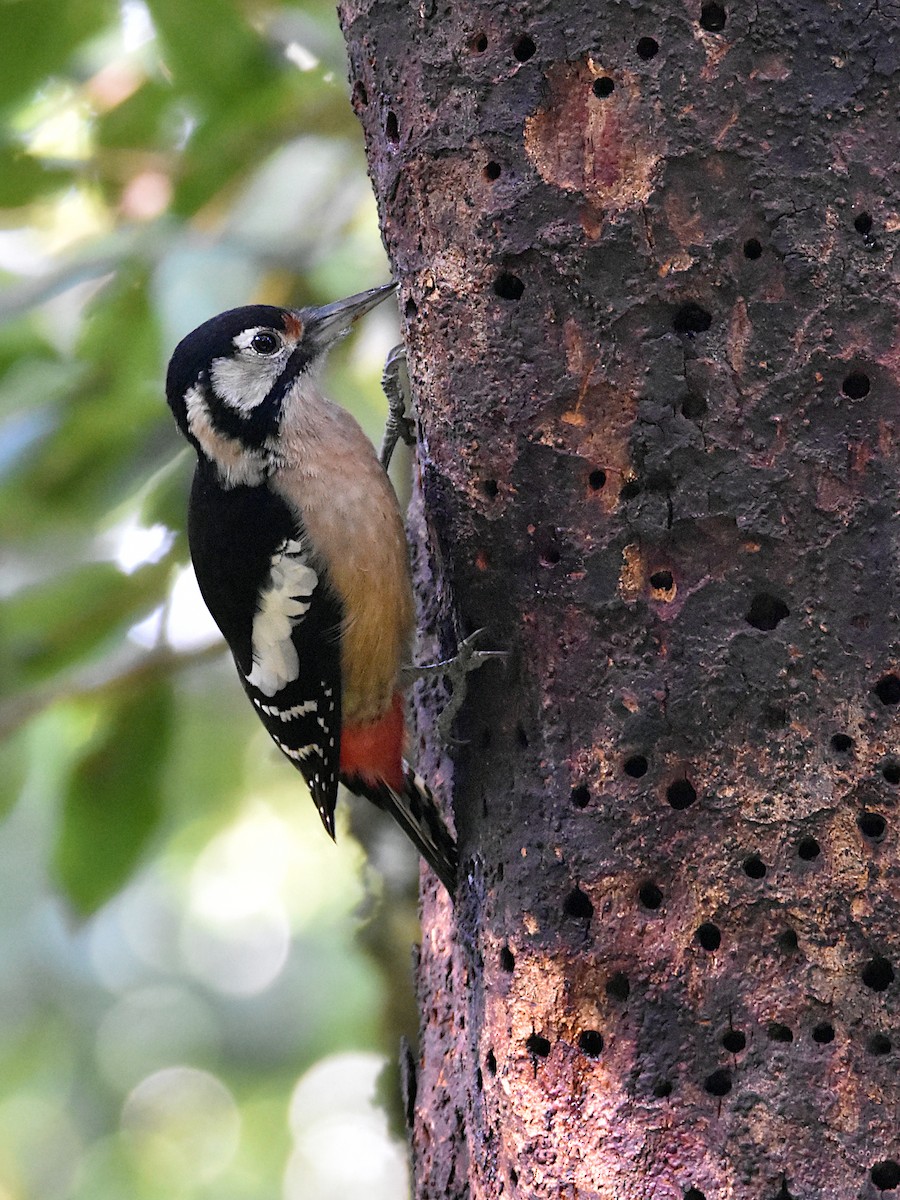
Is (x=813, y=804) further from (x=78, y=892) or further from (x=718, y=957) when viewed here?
(x=78, y=892)

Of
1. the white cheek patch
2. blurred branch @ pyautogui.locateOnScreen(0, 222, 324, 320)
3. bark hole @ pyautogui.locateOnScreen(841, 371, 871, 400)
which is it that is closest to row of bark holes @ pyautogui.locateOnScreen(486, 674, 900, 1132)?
bark hole @ pyautogui.locateOnScreen(841, 371, 871, 400)

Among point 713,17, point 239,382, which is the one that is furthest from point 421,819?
point 713,17

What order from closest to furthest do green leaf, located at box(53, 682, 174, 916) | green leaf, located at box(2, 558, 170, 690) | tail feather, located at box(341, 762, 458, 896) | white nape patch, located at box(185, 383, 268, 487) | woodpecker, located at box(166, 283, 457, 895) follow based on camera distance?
tail feather, located at box(341, 762, 458, 896)
woodpecker, located at box(166, 283, 457, 895)
white nape patch, located at box(185, 383, 268, 487)
green leaf, located at box(53, 682, 174, 916)
green leaf, located at box(2, 558, 170, 690)

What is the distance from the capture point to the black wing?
11.5ft

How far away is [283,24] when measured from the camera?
14.6 feet

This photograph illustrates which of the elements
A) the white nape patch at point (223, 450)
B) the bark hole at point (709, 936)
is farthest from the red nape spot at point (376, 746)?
the bark hole at point (709, 936)

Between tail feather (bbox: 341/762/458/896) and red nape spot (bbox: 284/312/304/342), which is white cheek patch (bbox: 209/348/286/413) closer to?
red nape spot (bbox: 284/312/304/342)

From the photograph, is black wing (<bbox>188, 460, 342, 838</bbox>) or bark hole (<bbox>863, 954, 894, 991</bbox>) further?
black wing (<bbox>188, 460, 342, 838</bbox>)

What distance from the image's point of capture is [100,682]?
429 centimetres

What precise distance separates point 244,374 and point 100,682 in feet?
3.70

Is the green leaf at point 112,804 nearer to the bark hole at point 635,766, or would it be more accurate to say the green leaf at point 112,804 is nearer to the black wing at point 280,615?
the black wing at point 280,615

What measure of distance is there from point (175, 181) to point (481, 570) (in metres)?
2.17

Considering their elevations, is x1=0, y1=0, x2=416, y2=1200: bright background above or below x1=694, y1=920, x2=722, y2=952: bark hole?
above

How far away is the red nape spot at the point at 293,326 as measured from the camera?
12.4ft
